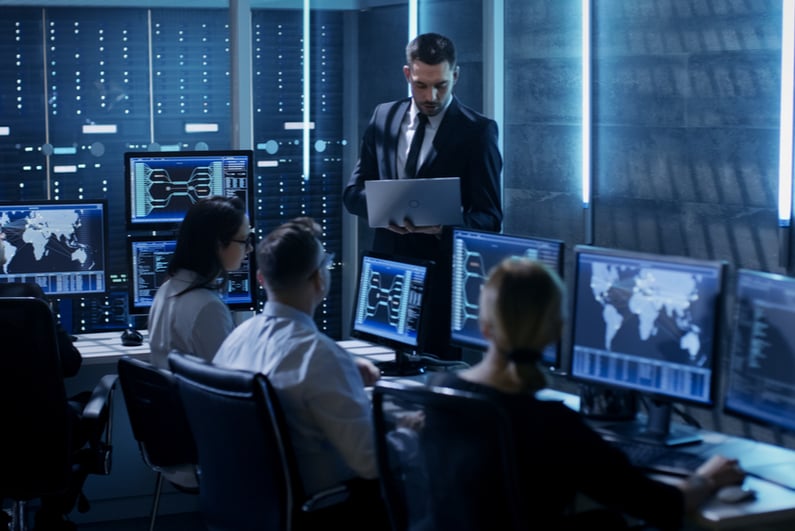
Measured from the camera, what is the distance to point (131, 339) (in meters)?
5.27

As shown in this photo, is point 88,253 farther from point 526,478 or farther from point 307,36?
point 526,478

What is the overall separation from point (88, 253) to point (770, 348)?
308 centimetres

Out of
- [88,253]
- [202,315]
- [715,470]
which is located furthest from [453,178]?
[715,470]

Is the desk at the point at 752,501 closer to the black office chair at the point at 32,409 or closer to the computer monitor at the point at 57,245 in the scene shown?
the black office chair at the point at 32,409

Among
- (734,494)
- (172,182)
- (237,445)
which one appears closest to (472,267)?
(237,445)

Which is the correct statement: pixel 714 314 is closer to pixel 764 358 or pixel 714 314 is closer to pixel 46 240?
pixel 764 358

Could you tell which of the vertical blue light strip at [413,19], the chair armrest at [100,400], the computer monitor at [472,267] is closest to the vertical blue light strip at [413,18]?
the vertical blue light strip at [413,19]

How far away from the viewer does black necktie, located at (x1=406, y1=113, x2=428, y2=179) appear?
17.3ft

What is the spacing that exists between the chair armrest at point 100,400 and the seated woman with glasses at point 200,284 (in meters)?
0.33

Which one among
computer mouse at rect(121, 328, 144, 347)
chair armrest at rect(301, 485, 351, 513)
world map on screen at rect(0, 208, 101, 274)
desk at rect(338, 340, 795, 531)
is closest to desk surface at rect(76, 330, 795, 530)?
desk at rect(338, 340, 795, 531)

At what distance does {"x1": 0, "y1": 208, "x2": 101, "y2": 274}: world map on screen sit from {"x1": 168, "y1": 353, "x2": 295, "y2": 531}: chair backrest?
2086 mm

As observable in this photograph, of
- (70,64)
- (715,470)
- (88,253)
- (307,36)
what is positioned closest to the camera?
(715,470)

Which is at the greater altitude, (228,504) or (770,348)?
(770,348)

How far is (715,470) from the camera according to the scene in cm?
309
